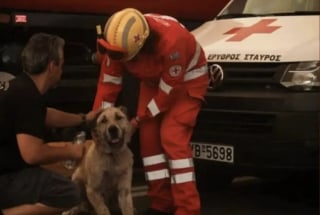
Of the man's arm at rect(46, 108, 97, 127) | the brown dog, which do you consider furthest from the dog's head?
the man's arm at rect(46, 108, 97, 127)

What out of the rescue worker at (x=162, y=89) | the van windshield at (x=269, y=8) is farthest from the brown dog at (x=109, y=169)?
the van windshield at (x=269, y=8)

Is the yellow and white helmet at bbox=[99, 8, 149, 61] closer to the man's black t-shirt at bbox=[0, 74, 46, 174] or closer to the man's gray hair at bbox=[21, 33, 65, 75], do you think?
the man's gray hair at bbox=[21, 33, 65, 75]

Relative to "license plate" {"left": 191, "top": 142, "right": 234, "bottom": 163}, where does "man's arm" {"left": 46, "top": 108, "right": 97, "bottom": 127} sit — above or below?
above

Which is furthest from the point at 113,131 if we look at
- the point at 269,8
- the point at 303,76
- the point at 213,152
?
the point at 269,8

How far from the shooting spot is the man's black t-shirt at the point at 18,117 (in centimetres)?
433

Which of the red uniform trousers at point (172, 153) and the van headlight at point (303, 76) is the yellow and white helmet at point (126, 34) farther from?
the van headlight at point (303, 76)

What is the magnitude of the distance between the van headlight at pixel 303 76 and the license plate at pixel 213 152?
0.61 metres

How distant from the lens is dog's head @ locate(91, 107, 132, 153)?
5074mm

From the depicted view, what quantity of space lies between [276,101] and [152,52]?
2.92 ft

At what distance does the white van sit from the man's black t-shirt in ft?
4.87

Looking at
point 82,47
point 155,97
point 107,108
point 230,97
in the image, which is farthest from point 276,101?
point 82,47

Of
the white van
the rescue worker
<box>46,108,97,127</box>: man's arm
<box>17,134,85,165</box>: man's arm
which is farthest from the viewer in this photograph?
the white van

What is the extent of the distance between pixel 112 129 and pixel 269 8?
1802mm

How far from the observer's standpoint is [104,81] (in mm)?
5367
